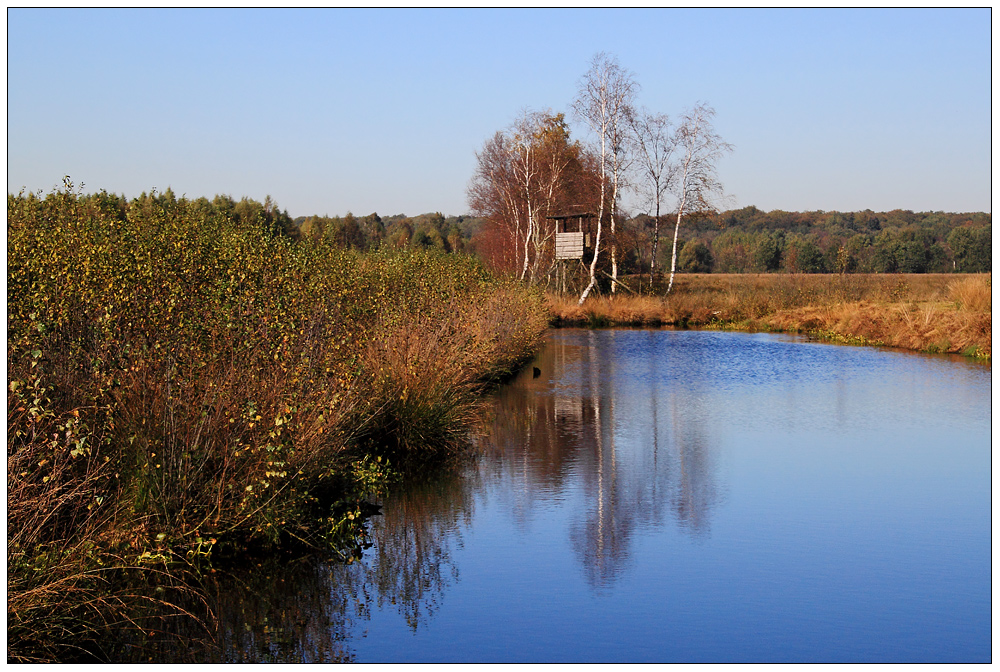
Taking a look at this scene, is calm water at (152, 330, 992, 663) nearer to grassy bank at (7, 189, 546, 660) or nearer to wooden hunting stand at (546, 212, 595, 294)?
grassy bank at (7, 189, 546, 660)

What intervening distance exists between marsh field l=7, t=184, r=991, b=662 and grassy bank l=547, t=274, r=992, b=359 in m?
19.3

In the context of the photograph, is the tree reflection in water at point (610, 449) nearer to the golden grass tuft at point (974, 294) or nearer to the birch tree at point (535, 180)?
the golden grass tuft at point (974, 294)

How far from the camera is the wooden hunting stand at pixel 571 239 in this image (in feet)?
132

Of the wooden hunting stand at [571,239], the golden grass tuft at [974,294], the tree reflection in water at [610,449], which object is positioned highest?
the wooden hunting stand at [571,239]

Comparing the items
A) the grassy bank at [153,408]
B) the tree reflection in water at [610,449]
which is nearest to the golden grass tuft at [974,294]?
the tree reflection in water at [610,449]

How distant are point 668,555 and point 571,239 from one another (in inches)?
1288

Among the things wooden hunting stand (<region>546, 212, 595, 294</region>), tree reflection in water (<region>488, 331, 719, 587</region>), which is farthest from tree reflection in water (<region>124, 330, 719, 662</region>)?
wooden hunting stand (<region>546, 212, 595, 294</region>)

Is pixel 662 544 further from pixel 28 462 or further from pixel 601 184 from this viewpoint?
pixel 601 184

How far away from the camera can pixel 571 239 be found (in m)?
40.5

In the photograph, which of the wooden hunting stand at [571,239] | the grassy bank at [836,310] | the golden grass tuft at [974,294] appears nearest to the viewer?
the grassy bank at [836,310]

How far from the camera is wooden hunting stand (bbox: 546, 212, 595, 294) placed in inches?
1588

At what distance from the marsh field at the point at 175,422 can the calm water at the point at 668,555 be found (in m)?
0.23

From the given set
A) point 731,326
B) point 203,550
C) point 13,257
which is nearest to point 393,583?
point 203,550

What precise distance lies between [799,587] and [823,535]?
5.38 feet
